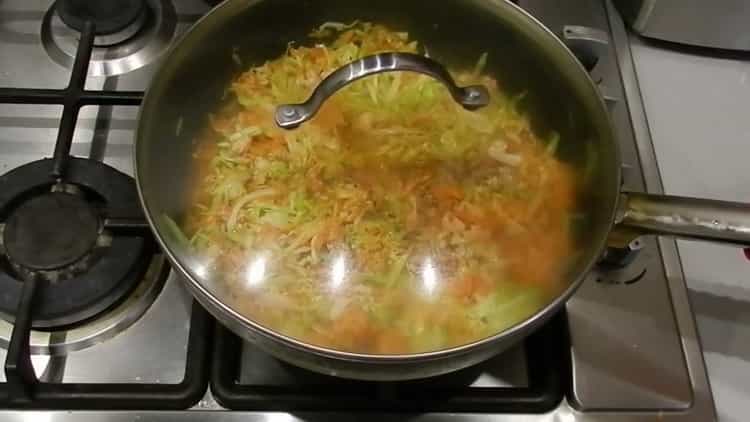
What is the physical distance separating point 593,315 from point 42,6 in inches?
24.2

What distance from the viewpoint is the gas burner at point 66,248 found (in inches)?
26.2

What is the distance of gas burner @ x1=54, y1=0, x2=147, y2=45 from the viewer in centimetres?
82

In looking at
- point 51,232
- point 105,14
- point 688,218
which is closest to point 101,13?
point 105,14

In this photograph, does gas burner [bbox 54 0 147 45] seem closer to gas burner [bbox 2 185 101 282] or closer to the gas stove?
the gas stove

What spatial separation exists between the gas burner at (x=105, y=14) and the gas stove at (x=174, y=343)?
2.5 inches

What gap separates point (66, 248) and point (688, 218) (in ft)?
1.52

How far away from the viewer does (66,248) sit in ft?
2.23

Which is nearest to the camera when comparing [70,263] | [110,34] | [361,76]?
[361,76]

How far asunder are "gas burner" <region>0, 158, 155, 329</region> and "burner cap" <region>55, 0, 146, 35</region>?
17 centimetres

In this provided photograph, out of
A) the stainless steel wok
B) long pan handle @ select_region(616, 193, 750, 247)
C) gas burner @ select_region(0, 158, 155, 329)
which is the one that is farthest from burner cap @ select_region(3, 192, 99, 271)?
long pan handle @ select_region(616, 193, 750, 247)

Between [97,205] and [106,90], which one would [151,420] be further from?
[106,90]

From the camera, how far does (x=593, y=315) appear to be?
27.7 inches

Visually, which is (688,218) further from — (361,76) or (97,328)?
(97,328)

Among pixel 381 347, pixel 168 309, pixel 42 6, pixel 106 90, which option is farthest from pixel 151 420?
pixel 42 6
